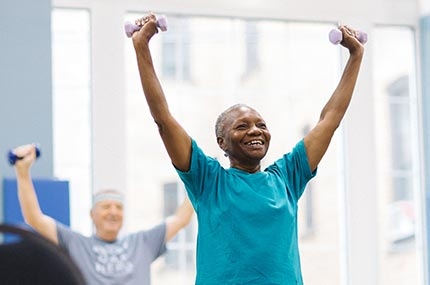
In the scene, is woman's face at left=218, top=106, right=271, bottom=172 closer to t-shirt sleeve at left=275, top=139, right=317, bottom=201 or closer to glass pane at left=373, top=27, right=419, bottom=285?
t-shirt sleeve at left=275, top=139, right=317, bottom=201

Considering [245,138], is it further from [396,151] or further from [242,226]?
[396,151]

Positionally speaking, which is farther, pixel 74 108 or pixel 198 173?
pixel 74 108

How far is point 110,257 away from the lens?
Answer: 321 cm

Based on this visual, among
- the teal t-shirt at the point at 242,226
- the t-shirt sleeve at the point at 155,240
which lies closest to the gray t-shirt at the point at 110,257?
the t-shirt sleeve at the point at 155,240

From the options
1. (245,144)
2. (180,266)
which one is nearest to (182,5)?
(180,266)

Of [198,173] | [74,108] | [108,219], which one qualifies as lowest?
[108,219]

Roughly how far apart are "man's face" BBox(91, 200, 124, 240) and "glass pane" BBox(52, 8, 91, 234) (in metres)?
0.63

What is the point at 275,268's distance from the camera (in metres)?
1.92

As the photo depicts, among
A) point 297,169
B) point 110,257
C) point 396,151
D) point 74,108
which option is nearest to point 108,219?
point 110,257

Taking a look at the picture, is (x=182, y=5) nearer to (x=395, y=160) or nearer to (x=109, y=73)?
(x=109, y=73)

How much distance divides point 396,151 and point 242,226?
299cm

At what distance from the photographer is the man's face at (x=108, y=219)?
3.25 m

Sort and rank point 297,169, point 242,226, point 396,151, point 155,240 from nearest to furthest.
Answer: point 242,226, point 297,169, point 155,240, point 396,151

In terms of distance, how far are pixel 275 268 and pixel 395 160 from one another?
2935 millimetres
